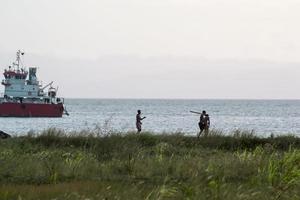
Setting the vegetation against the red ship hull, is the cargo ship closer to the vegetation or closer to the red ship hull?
the red ship hull

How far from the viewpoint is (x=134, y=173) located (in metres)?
14.1

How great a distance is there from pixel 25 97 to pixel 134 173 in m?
74.1

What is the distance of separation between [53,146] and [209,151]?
17.6ft

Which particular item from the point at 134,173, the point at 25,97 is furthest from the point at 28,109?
the point at 134,173

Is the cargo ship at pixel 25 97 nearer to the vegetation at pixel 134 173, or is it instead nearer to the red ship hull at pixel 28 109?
the red ship hull at pixel 28 109

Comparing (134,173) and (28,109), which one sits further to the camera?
(28,109)

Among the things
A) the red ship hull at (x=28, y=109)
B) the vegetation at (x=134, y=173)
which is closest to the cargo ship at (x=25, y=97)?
the red ship hull at (x=28, y=109)

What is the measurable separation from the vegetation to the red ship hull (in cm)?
6713

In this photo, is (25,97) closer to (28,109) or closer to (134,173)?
(28,109)

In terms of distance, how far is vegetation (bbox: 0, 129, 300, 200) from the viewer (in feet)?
35.0

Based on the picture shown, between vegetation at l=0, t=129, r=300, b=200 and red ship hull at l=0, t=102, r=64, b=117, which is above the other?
vegetation at l=0, t=129, r=300, b=200

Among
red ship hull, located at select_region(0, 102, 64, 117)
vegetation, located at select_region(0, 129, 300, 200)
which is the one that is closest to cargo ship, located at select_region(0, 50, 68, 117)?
red ship hull, located at select_region(0, 102, 64, 117)

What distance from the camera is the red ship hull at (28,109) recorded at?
87.8m

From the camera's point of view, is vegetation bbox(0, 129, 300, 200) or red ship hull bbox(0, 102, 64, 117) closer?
vegetation bbox(0, 129, 300, 200)
